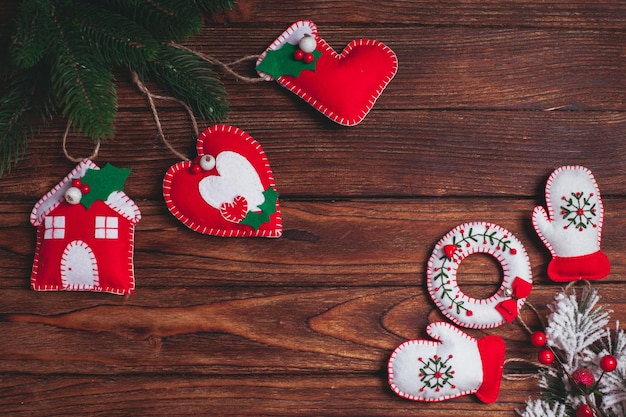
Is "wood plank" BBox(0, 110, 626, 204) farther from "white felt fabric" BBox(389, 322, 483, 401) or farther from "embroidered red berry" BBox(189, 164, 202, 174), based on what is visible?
"white felt fabric" BBox(389, 322, 483, 401)

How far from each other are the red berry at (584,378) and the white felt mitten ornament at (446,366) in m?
0.14

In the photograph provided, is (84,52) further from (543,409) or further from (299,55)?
(543,409)

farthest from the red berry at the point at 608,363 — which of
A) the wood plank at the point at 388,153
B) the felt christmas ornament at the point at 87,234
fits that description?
the felt christmas ornament at the point at 87,234

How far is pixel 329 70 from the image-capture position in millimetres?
1146

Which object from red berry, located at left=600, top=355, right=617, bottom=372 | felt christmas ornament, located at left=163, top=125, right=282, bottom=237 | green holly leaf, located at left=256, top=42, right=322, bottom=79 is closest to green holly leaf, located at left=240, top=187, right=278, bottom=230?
felt christmas ornament, located at left=163, top=125, right=282, bottom=237

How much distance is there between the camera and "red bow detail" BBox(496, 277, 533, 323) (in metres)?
1.13

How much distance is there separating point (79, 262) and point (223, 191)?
32 cm

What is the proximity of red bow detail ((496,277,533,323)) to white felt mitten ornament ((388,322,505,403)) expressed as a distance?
0.05 m

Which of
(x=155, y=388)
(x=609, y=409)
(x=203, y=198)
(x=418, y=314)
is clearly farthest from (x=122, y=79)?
(x=609, y=409)

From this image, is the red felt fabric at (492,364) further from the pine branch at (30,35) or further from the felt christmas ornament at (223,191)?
the pine branch at (30,35)

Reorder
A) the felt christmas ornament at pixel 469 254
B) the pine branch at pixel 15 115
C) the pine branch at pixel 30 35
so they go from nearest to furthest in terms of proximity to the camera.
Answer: the pine branch at pixel 30 35 → the pine branch at pixel 15 115 → the felt christmas ornament at pixel 469 254

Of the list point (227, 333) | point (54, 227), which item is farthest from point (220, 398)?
point (54, 227)

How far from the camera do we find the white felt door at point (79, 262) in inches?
43.9

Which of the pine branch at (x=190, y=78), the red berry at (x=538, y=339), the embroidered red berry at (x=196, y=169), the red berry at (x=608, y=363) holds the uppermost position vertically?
the pine branch at (x=190, y=78)
